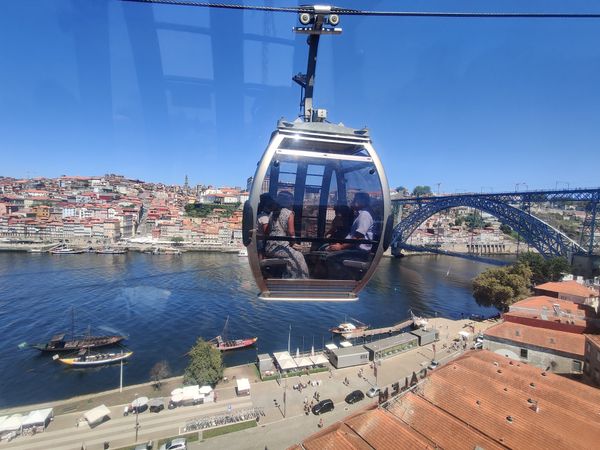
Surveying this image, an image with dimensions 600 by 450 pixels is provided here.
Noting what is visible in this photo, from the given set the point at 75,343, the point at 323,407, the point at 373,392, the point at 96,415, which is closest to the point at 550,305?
the point at 373,392

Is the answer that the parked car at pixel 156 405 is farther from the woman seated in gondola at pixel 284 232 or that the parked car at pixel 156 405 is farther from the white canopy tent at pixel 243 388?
the woman seated in gondola at pixel 284 232

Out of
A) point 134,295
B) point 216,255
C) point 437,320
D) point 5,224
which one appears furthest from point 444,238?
point 5,224

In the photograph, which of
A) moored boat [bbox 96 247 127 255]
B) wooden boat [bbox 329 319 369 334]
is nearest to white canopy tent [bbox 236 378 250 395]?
wooden boat [bbox 329 319 369 334]

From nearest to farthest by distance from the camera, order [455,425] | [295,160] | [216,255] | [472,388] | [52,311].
A: [295,160]
[455,425]
[472,388]
[52,311]
[216,255]

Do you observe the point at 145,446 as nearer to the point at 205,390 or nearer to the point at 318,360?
the point at 205,390

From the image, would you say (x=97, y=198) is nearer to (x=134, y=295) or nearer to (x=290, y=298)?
(x=134, y=295)

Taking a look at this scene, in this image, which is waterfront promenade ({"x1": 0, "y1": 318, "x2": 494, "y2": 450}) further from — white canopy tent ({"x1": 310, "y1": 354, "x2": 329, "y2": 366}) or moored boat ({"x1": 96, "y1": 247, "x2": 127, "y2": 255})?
moored boat ({"x1": 96, "y1": 247, "x2": 127, "y2": 255})
